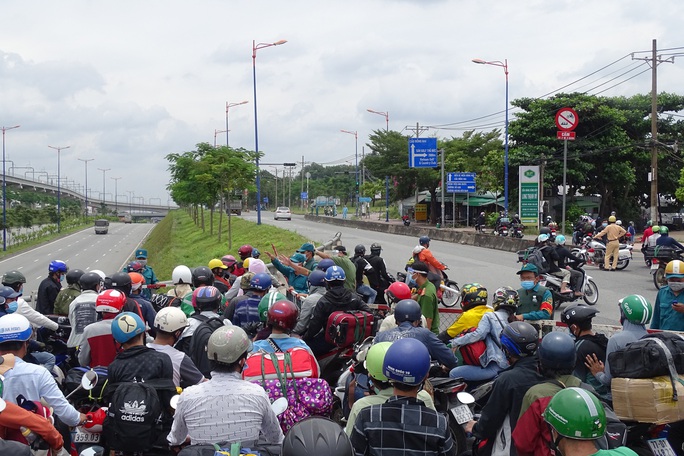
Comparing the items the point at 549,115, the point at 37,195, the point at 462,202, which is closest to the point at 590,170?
the point at 549,115

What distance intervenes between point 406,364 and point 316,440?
852 mm

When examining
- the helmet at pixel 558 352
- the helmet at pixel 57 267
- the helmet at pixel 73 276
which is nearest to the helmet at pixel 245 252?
the helmet at pixel 57 267

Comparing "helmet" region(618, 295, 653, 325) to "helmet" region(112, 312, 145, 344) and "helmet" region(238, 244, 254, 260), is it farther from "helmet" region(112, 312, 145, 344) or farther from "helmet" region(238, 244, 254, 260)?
"helmet" region(238, 244, 254, 260)

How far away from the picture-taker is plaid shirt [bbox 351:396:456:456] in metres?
3.44

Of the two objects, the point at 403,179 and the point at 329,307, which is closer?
the point at 329,307

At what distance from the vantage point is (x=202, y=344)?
5684mm

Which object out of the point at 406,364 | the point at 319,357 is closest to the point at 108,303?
the point at 319,357

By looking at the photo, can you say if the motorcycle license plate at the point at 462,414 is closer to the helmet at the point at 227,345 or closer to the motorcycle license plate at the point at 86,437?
the helmet at the point at 227,345

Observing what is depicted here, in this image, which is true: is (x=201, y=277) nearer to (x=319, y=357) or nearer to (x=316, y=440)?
(x=319, y=357)

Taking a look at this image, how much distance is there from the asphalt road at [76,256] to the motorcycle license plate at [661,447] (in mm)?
33620

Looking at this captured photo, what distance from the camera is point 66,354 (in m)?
7.18

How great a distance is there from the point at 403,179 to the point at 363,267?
44.6 meters

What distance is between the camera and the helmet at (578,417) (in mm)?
2867

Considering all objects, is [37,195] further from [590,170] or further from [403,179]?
[590,170]
